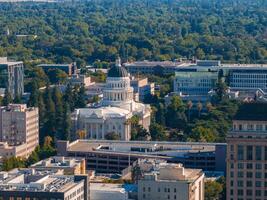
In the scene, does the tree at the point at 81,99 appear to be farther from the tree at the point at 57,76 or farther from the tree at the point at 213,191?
the tree at the point at 213,191

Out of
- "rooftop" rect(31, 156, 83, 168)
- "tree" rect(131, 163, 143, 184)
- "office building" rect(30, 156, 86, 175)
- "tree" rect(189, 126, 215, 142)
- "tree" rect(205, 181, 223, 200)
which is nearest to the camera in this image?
"tree" rect(131, 163, 143, 184)

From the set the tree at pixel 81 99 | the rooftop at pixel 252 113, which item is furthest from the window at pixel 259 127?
the tree at pixel 81 99

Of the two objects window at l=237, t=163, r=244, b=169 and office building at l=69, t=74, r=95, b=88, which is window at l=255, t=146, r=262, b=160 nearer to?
window at l=237, t=163, r=244, b=169

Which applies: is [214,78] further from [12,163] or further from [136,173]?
[136,173]

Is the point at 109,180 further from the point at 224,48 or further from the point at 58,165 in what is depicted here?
the point at 224,48

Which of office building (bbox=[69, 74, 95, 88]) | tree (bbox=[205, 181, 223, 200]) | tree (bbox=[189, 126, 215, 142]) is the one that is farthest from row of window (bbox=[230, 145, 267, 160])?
office building (bbox=[69, 74, 95, 88])

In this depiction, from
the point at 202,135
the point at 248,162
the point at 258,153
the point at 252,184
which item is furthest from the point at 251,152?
the point at 202,135
